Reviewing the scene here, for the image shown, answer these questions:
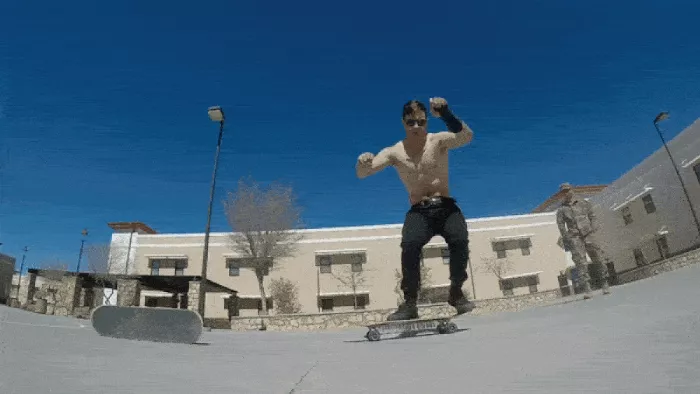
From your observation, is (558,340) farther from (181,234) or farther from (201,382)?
(181,234)

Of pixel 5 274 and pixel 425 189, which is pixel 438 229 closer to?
pixel 425 189

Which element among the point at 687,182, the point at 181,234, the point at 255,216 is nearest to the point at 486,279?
the point at 687,182

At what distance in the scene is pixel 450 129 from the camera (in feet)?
10.2

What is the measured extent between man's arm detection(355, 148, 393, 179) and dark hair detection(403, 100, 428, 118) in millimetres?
347

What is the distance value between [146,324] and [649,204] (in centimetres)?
3219

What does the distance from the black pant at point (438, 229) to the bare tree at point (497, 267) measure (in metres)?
32.0

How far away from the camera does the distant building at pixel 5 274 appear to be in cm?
456

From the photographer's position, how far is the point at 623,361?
4.44 feet

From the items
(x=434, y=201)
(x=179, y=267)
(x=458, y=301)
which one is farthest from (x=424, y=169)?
(x=179, y=267)

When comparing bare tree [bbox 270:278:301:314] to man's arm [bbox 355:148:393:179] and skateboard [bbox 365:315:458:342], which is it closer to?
skateboard [bbox 365:315:458:342]

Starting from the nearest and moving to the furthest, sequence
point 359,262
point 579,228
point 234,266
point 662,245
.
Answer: point 579,228
point 662,245
point 234,266
point 359,262

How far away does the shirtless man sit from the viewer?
9.91ft

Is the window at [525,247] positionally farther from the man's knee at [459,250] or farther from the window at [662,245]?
the man's knee at [459,250]

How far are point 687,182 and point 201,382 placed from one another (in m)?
30.0
